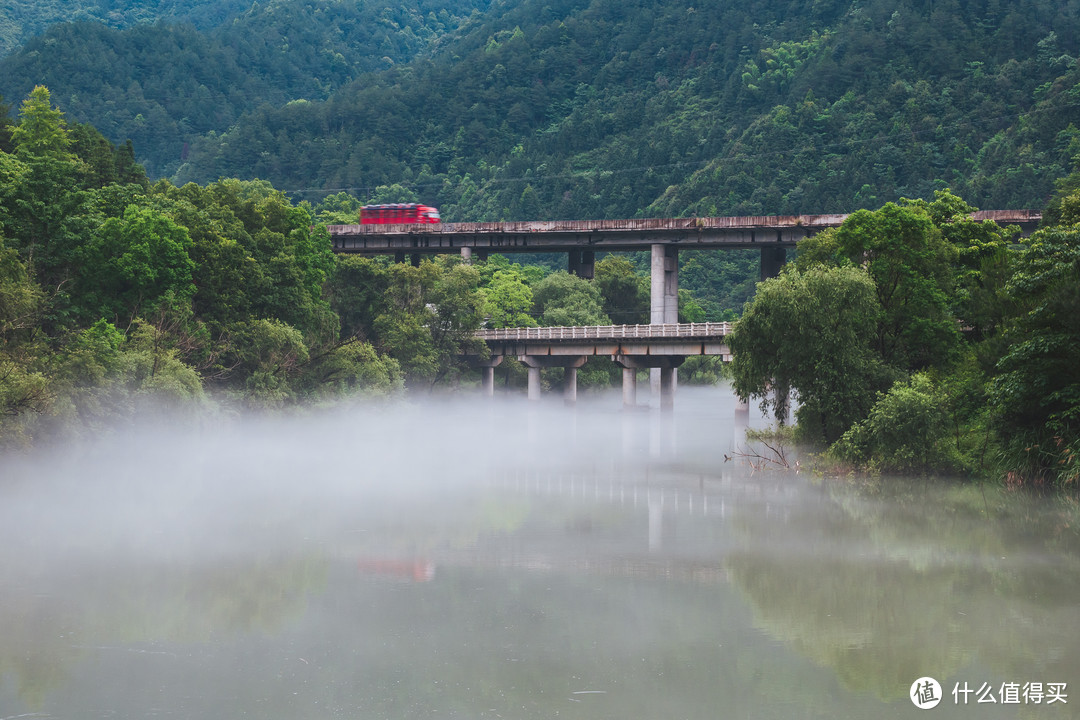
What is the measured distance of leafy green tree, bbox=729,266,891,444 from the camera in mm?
56500

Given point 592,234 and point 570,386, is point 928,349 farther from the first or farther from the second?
point 592,234

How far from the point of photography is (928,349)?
6006 cm

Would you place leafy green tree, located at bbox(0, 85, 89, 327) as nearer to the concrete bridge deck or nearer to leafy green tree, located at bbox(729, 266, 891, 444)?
leafy green tree, located at bbox(729, 266, 891, 444)

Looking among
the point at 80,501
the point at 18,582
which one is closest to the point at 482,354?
the point at 80,501

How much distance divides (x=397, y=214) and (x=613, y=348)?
37.4 meters

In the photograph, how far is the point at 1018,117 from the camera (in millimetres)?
184500

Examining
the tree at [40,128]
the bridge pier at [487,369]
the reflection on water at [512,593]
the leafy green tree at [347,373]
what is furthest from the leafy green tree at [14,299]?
the bridge pier at [487,369]

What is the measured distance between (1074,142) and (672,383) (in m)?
70.0

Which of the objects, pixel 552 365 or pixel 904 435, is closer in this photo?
pixel 904 435

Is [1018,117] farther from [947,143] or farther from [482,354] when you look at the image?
[482,354]

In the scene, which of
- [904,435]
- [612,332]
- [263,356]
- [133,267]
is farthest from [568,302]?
[904,435]

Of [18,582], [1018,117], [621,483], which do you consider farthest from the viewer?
[1018,117]

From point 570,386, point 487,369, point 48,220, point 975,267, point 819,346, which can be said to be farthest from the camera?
point 570,386

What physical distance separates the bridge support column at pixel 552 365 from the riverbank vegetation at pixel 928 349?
160 feet
